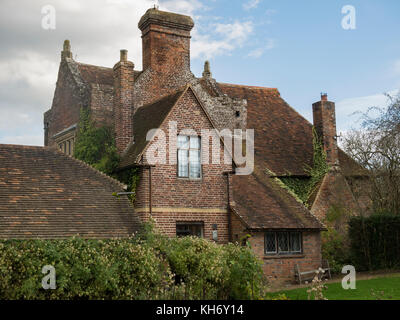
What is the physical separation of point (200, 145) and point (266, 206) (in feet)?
14.8

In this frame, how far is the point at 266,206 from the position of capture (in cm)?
2411

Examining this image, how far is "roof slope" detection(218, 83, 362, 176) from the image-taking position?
2795 cm

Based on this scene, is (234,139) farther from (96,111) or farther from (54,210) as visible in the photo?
(54,210)

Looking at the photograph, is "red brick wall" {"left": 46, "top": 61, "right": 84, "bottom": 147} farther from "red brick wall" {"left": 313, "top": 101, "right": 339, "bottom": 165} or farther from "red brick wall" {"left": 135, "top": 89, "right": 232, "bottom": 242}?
"red brick wall" {"left": 313, "top": 101, "right": 339, "bottom": 165}

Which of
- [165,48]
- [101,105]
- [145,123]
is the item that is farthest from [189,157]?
[165,48]

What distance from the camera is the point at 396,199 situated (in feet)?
87.3

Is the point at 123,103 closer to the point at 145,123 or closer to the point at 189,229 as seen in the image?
the point at 145,123

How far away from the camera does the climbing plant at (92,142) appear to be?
→ 2395 centimetres

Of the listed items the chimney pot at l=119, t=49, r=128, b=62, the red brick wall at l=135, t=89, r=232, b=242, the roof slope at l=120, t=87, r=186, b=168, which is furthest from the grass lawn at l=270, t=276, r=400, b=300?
the chimney pot at l=119, t=49, r=128, b=62

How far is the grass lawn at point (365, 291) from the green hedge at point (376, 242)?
3054 millimetres

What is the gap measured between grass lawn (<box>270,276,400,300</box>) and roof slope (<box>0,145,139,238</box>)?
254 inches
